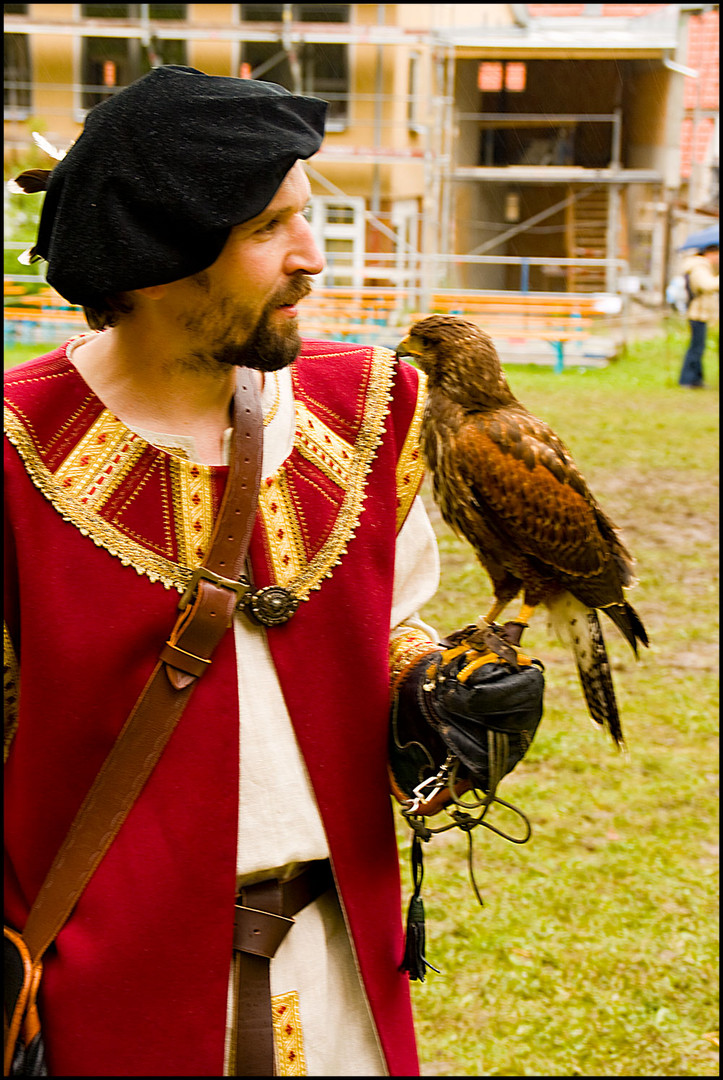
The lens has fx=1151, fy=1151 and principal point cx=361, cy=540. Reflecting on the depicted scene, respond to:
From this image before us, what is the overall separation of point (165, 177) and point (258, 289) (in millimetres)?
203

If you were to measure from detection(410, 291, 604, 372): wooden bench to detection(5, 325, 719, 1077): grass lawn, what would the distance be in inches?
356

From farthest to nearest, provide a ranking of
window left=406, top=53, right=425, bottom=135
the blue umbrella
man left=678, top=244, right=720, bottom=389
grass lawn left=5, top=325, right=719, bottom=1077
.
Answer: window left=406, top=53, right=425, bottom=135
the blue umbrella
man left=678, top=244, right=720, bottom=389
grass lawn left=5, top=325, right=719, bottom=1077

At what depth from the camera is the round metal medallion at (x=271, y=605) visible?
5.56 ft

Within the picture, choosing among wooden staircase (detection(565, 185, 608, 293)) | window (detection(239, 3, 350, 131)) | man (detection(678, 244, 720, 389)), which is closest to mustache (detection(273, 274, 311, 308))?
man (detection(678, 244, 720, 389))

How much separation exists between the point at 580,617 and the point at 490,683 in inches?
18.3

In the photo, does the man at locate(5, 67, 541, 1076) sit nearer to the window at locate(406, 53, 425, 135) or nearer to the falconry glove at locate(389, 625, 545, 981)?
the falconry glove at locate(389, 625, 545, 981)

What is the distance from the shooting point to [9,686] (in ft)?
5.56

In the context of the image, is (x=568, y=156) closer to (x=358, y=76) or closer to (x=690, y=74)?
(x=690, y=74)

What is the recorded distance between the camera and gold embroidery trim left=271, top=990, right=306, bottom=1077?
68.5 inches

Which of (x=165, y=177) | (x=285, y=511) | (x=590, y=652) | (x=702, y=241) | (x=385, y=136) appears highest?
(x=385, y=136)

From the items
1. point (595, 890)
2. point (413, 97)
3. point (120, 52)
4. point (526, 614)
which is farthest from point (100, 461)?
point (120, 52)

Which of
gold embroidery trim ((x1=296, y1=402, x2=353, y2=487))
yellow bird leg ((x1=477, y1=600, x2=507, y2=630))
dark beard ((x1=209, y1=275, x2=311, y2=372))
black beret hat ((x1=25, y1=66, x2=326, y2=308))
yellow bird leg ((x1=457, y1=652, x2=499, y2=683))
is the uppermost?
black beret hat ((x1=25, y1=66, x2=326, y2=308))

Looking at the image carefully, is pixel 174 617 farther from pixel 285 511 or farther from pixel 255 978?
pixel 255 978

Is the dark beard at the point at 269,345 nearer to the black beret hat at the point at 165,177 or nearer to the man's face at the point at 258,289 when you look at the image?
the man's face at the point at 258,289
